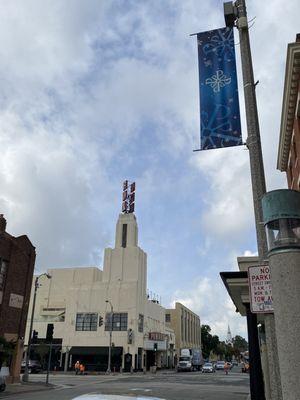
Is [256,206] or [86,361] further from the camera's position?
[86,361]

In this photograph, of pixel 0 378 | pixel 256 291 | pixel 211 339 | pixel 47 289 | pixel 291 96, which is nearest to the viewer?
pixel 256 291

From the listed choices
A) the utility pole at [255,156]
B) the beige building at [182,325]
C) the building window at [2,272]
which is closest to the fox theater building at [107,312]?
the beige building at [182,325]

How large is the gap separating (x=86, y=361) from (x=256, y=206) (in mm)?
63264

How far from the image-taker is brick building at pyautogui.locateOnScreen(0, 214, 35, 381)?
31.3 m

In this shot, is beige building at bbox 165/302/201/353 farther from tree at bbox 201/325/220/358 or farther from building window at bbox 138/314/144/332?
building window at bbox 138/314/144/332

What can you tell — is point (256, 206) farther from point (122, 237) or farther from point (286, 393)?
point (122, 237)

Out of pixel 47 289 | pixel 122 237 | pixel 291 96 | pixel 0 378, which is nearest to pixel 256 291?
pixel 291 96

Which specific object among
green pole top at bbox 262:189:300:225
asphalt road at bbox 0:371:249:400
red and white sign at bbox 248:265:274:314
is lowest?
asphalt road at bbox 0:371:249:400

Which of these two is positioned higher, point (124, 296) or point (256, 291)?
point (124, 296)

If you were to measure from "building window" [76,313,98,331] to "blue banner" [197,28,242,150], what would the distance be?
6267 cm

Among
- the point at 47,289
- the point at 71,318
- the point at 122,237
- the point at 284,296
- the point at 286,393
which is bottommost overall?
the point at 286,393

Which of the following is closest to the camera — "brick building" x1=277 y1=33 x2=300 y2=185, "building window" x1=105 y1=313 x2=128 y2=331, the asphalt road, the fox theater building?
"brick building" x1=277 y1=33 x2=300 y2=185

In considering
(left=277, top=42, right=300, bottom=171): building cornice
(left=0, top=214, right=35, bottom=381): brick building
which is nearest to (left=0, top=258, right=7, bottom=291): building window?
(left=0, top=214, right=35, bottom=381): brick building

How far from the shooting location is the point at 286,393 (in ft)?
14.8
